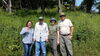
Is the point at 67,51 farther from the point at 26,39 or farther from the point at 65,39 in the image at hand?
the point at 26,39

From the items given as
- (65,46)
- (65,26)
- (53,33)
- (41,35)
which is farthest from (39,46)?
(65,26)

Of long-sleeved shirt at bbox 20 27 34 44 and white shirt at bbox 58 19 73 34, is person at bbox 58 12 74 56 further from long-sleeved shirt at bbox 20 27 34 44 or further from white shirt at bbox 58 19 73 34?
long-sleeved shirt at bbox 20 27 34 44

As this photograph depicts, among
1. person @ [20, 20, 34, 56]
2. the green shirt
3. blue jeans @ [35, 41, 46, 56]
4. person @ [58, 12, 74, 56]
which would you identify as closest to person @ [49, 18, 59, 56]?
the green shirt

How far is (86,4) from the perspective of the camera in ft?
89.0

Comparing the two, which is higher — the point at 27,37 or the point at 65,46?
the point at 27,37

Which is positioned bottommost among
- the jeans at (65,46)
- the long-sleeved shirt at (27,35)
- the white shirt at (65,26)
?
the jeans at (65,46)

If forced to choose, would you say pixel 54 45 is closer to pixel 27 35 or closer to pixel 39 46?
pixel 39 46

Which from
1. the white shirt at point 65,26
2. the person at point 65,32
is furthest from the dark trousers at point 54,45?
the white shirt at point 65,26

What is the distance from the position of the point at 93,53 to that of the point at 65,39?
1.67 meters

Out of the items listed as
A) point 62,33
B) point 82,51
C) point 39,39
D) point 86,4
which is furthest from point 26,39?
point 86,4

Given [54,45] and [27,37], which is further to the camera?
[54,45]

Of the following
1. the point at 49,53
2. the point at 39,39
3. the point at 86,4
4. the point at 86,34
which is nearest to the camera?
the point at 39,39

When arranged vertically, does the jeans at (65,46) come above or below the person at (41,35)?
below

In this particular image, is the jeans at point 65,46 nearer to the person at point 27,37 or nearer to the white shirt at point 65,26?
the white shirt at point 65,26
